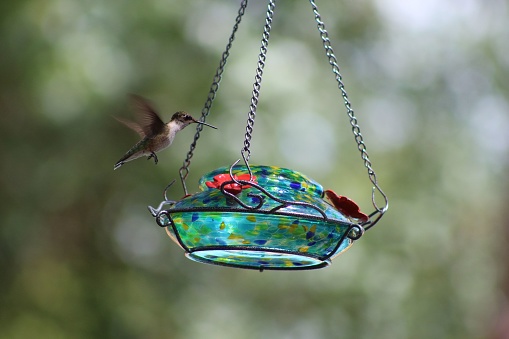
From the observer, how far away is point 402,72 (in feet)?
33.0

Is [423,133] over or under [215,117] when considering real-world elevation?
over

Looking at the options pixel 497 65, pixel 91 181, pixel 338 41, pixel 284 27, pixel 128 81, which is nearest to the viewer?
pixel 128 81

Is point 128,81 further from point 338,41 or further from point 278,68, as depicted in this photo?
point 338,41

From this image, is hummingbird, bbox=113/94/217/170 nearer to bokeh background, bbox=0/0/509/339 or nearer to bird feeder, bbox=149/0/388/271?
bird feeder, bbox=149/0/388/271

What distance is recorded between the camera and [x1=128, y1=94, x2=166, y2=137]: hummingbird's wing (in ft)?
12.5

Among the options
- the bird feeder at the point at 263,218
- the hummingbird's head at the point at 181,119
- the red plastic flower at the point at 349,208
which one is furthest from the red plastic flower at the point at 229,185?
the hummingbird's head at the point at 181,119

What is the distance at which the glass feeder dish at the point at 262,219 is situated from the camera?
9.40 feet

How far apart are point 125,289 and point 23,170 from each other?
1232mm

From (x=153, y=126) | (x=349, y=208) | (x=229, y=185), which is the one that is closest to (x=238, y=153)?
(x=153, y=126)

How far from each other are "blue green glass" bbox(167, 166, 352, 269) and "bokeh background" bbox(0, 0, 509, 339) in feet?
11.2

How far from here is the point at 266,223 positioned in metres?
2.92

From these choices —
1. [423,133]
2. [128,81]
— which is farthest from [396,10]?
[128,81]

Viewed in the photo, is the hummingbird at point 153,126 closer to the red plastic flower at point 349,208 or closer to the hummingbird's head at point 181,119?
the hummingbird's head at point 181,119

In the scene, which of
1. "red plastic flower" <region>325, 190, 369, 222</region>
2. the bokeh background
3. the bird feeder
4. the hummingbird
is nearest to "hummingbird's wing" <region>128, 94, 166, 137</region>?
the hummingbird
